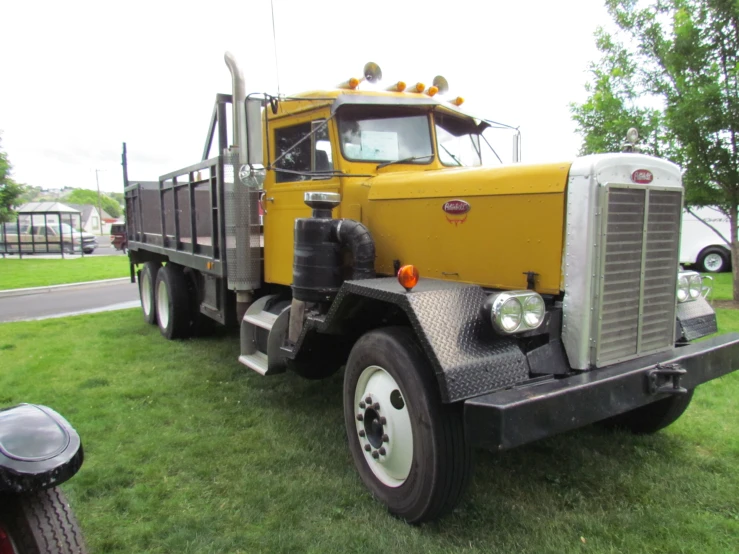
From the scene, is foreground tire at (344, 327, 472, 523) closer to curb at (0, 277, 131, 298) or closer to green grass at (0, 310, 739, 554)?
green grass at (0, 310, 739, 554)

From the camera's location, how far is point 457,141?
4.88 metres

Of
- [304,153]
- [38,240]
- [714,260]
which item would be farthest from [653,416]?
[38,240]

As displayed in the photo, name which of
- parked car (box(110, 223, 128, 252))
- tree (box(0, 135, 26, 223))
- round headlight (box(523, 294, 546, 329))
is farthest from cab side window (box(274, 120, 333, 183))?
parked car (box(110, 223, 128, 252))

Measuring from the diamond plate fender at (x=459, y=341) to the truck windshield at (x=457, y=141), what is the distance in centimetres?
187

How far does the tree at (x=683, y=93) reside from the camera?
325 inches

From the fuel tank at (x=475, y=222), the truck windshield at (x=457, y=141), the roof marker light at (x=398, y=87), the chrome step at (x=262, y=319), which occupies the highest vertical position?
the roof marker light at (x=398, y=87)

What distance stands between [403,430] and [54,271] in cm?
1788

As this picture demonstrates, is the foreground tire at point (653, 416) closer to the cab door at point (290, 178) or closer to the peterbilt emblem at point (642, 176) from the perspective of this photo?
the peterbilt emblem at point (642, 176)

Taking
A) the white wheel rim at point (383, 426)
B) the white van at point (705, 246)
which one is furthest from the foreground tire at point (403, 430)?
the white van at point (705, 246)

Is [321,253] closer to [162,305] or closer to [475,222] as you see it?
[475,222]

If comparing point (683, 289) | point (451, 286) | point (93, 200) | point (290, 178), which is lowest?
point (683, 289)

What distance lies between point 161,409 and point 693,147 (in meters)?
8.35

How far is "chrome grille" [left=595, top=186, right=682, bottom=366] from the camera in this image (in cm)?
309

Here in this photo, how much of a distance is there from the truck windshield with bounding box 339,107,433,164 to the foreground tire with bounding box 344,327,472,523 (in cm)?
176
